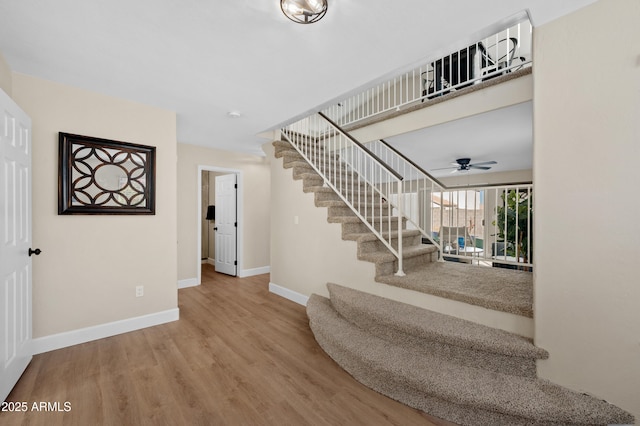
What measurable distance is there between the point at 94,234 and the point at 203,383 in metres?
1.88

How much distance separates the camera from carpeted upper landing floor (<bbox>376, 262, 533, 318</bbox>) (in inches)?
77.7

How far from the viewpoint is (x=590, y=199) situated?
1.53 m

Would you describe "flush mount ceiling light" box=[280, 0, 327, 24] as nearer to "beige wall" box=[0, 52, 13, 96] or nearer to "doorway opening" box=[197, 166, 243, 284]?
"beige wall" box=[0, 52, 13, 96]

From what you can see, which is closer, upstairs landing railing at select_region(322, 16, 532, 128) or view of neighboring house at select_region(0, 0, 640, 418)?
view of neighboring house at select_region(0, 0, 640, 418)

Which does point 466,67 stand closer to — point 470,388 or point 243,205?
point 470,388

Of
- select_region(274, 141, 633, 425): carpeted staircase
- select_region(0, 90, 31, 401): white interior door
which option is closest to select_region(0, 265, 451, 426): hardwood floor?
select_region(274, 141, 633, 425): carpeted staircase

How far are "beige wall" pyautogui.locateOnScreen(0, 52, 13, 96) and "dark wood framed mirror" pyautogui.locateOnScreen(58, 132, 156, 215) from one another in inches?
17.7

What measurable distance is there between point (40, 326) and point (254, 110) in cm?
291

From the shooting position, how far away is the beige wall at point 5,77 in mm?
2066

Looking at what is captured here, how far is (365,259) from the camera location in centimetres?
288

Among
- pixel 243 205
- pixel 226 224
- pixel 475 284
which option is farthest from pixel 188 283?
pixel 475 284

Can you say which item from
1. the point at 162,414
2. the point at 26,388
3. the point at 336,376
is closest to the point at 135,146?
the point at 26,388

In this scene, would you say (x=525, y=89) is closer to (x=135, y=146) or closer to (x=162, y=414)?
(x=162, y=414)

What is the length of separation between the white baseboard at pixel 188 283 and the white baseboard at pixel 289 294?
4.79 ft
